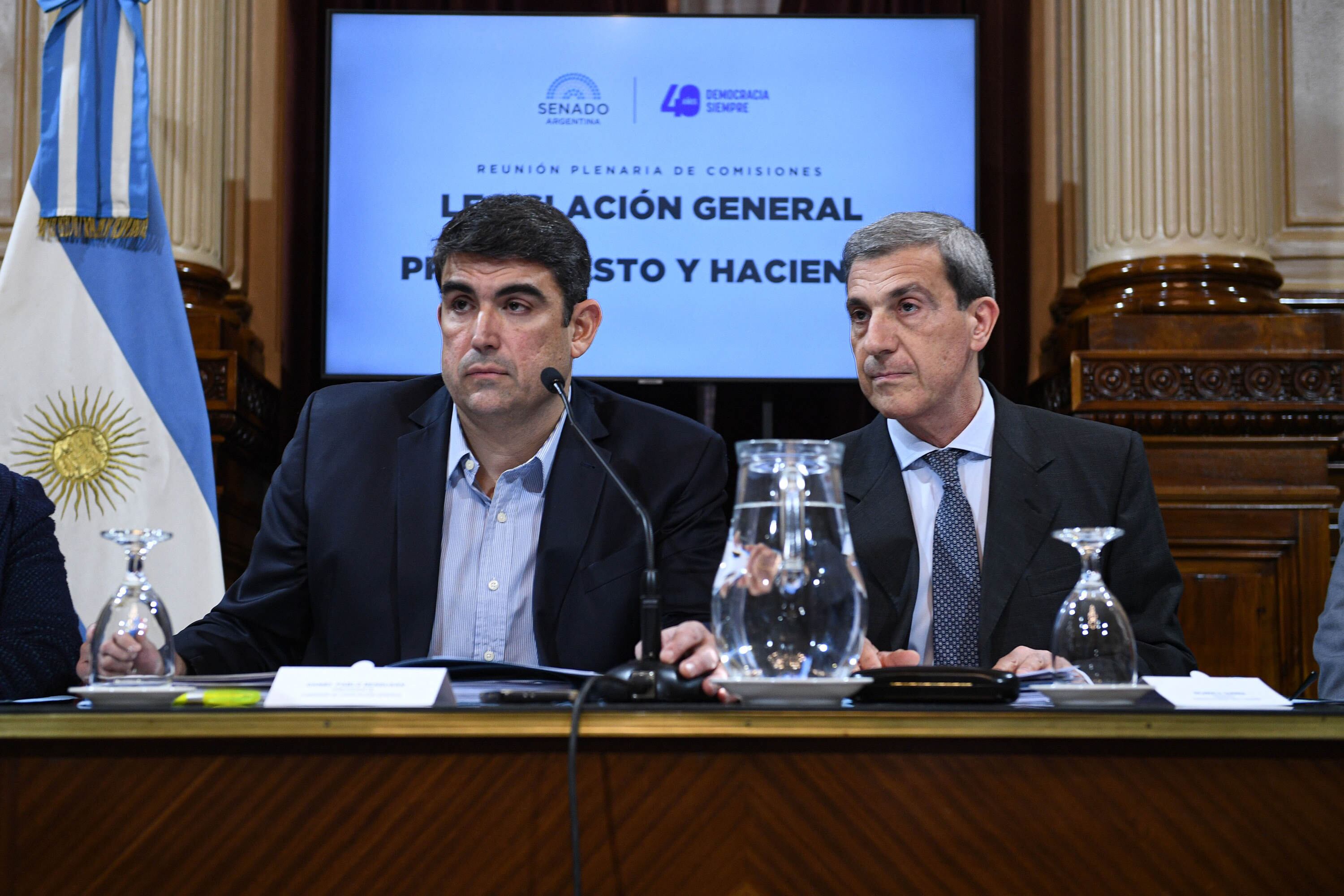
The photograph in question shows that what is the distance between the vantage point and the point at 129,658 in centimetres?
117

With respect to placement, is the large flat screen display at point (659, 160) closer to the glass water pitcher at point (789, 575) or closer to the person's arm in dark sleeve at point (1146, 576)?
the person's arm in dark sleeve at point (1146, 576)

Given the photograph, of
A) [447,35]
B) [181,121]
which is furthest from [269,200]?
[447,35]

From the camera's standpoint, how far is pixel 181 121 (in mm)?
3627

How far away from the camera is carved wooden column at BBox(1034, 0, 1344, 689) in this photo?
3291 mm

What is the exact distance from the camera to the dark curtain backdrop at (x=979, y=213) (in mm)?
3920

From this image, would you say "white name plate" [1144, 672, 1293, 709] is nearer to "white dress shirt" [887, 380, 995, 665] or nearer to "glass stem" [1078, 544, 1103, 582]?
"glass stem" [1078, 544, 1103, 582]

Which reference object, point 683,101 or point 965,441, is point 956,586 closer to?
point 965,441

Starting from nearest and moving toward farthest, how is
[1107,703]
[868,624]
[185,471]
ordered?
[1107,703]
[868,624]
[185,471]

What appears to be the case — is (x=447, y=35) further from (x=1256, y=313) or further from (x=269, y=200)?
(x=1256, y=313)

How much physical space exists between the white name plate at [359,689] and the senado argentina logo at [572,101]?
9.24 feet

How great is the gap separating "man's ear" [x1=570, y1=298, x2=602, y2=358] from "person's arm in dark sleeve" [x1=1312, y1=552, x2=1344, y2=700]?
126 centimetres

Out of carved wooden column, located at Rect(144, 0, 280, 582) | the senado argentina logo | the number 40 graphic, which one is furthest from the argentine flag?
the number 40 graphic

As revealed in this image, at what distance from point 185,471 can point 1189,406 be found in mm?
2487

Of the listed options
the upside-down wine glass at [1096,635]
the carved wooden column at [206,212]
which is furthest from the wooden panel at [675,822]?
the carved wooden column at [206,212]
